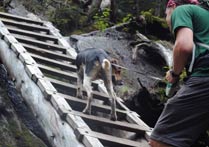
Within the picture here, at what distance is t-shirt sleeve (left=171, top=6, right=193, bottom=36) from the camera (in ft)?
12.5

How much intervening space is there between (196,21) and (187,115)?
0.87 m

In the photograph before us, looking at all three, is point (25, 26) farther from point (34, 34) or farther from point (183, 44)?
point (183, 44)

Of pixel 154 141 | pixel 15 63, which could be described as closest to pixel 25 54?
pixel 15 63

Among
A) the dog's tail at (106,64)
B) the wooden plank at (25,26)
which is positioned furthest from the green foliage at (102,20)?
the dog's tail at (106,64)

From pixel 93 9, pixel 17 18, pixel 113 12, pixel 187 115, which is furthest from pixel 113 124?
pixel 93 9

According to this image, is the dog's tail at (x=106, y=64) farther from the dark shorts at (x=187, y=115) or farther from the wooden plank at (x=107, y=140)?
the dark shorts at (x=187, y=115)

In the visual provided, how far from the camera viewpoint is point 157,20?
11.5m

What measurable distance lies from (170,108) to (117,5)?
33.1ft

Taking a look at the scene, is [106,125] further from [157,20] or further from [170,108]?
[157,20]

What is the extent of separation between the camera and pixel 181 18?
384cm

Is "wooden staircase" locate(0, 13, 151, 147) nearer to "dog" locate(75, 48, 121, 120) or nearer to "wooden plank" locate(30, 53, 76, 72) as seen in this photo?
"wooden plank" locate(30, 53, 76, 72)

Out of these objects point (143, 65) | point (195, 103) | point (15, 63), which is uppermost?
point (195, 103)

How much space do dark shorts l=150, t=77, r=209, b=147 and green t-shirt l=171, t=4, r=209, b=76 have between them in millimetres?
135

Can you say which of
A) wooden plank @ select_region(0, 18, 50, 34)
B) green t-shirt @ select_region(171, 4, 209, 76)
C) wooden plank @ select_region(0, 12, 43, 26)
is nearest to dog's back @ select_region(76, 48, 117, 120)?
green t-shirt @ select_region(171, 4, 209, 76)
